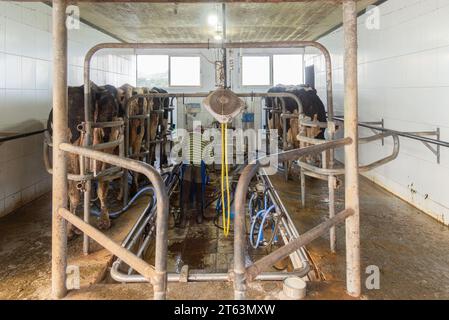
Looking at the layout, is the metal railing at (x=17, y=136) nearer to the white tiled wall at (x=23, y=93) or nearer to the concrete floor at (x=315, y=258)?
the white tiled wall at (x=23, y=93)

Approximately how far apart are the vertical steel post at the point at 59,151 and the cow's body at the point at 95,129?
1035mm

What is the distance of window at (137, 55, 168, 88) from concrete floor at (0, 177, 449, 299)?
252 inches

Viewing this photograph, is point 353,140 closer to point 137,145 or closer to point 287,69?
point 137,145

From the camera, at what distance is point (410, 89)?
3646 mm

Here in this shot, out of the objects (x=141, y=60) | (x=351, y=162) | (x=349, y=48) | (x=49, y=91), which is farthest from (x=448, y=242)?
(x=141, y=60)

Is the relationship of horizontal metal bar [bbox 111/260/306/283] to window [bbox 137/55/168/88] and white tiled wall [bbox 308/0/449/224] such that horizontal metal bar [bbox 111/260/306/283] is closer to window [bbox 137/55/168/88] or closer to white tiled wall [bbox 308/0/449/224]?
white tiled wall [bbox 308/0/449/224]

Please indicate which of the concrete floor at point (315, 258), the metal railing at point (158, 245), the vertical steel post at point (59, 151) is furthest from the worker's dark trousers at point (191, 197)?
the metal railing at point (158, 245)

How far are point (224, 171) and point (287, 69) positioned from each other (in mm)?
7522

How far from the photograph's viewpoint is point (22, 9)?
142 inches

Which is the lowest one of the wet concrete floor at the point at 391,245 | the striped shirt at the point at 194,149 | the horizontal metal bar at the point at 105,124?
the wet concrete floor at the point at 391,245

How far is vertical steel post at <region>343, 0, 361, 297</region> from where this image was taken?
1493 mm

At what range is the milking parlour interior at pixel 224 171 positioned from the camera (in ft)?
4.97

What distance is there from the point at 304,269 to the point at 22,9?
12.5 feet

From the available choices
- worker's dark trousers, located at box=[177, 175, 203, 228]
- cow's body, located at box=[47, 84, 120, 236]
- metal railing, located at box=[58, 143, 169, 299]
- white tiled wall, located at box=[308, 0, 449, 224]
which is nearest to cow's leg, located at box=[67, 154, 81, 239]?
cow's body, located at box=[47, 84, 120, 236]
